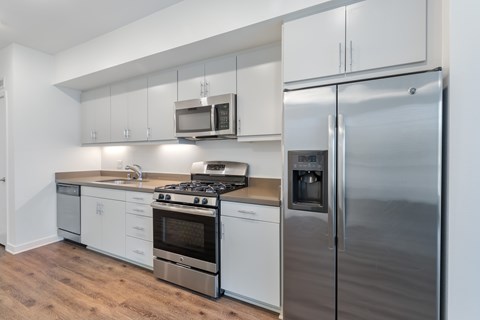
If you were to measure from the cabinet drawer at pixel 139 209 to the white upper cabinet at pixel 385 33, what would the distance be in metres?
2.29

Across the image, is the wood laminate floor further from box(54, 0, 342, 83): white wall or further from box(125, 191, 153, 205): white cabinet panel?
box(54, 0, 342, 83): white wall

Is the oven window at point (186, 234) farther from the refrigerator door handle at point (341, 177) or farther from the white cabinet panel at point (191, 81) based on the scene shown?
the white cabinet panel at point (191, 81)

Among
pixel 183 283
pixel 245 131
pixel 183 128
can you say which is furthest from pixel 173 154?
pixel 183 283

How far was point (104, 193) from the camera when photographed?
3.05 m

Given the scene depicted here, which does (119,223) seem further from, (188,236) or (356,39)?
(356,39)

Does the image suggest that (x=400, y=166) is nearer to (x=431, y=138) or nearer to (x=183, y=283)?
(x=431, y=138)

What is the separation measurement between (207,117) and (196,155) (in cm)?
71

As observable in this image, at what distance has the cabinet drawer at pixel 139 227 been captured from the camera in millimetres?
2675

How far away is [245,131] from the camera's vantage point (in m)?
2.43

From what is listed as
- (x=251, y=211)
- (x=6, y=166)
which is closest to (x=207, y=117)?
(x=251, y=211)

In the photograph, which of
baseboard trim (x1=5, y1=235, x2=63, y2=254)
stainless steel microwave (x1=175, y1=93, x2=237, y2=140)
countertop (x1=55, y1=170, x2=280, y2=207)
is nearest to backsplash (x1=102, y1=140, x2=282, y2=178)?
countertop (x1=55, y1=170, x2=280, y2=207)

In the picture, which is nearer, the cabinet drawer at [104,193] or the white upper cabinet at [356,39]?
the white upper cabinet at [356,39]

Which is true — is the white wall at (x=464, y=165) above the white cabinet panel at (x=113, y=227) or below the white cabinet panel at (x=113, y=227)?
above

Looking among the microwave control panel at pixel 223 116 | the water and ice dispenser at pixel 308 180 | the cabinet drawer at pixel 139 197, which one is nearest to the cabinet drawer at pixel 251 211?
the water and ice dispenser at pixel 308 180
